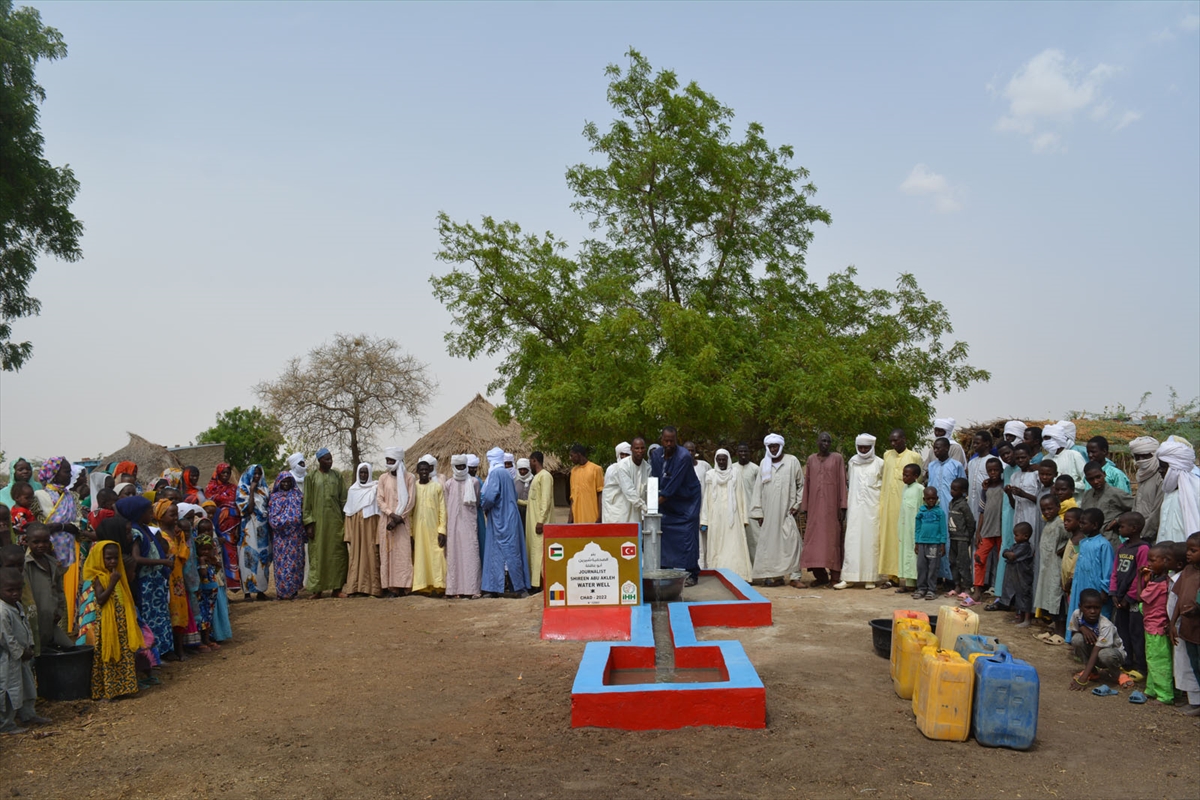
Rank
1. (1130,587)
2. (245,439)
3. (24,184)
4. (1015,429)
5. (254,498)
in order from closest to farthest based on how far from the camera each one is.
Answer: (1130,587) < (1015,429) < (254,498) < (24,184) < (245,439)

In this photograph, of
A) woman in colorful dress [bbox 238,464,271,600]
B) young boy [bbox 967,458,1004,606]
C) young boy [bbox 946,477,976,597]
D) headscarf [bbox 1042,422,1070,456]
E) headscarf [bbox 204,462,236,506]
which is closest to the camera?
headscarf [bbox 1042,422,1070,456]

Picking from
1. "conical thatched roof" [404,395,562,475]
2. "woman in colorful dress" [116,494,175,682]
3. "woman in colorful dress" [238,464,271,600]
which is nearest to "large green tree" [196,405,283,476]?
"conical thatched roof" [404,395,562,475]

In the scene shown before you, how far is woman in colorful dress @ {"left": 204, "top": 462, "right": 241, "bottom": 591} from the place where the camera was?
970 cm

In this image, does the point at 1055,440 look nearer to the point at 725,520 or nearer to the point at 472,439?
the point at 725,520

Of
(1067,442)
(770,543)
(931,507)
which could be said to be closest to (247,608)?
(770,543)

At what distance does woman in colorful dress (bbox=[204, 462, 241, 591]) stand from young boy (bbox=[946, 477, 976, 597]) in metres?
7.63

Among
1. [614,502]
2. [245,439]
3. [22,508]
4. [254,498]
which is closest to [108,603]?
[22,508]

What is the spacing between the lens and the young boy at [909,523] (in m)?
10.1

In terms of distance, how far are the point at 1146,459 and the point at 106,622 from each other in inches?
308

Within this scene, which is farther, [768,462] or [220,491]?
[768,462]

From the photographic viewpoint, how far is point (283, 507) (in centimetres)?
1097

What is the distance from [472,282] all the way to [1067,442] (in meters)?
12.5

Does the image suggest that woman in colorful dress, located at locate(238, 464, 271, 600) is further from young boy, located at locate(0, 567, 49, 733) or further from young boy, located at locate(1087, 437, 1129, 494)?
young boy, located at locate(1087, 437, 1129, 494)

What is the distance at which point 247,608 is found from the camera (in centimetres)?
1070
